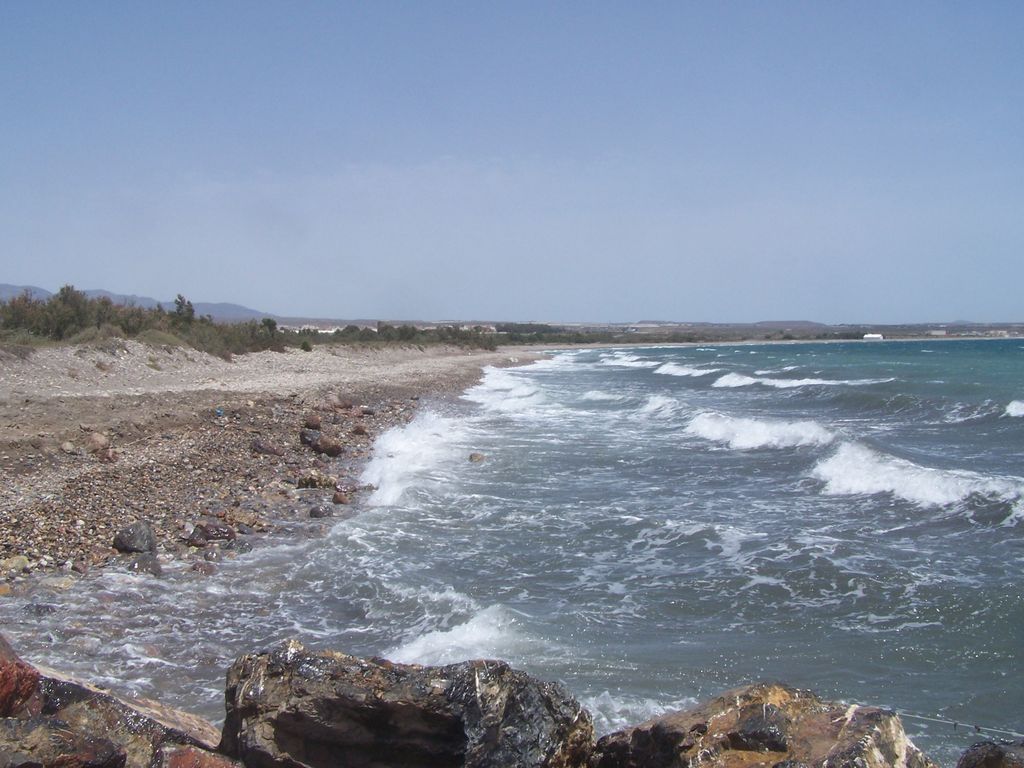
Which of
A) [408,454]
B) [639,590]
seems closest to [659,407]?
[408,454]

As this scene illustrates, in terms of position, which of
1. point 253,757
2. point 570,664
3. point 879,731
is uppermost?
point 879,731

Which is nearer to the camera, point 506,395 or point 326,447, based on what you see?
point 326,447

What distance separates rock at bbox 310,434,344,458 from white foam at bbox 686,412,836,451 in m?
8.66

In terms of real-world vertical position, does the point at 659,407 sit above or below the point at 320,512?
above

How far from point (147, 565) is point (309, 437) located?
27.9 feet

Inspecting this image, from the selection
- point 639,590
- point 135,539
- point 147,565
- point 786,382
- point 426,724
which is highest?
point 426,724

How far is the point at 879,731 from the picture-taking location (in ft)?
10.8

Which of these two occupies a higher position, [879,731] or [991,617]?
[879,731]

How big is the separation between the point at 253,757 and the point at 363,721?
18.9 inches

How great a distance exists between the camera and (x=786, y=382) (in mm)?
39906

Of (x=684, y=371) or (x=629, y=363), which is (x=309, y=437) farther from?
(x=629, y=363)

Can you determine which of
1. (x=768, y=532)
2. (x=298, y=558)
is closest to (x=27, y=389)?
(x=298, y=558)

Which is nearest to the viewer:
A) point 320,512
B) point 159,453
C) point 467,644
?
point 467,644

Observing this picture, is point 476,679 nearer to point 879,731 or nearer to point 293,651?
point 293,651
